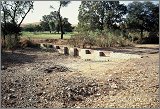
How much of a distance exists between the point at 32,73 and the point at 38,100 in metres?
2.23

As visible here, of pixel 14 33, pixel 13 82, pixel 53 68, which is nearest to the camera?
pixel 13 82

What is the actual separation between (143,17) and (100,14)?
3.47 m

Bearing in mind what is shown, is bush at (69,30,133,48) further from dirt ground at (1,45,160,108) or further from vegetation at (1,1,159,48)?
dirt ground at (1,45,160,108)

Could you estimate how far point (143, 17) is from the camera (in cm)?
2334

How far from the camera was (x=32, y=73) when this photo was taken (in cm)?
681

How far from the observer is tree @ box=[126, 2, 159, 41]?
23.2 metres

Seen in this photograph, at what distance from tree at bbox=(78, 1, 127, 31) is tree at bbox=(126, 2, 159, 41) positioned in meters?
1.18

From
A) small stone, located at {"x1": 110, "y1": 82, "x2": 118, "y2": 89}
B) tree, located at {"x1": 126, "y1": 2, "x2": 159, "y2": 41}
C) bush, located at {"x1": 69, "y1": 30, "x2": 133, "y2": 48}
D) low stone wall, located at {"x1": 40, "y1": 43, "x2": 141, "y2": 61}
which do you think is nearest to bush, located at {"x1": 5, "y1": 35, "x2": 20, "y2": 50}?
low stone wall, located at {"x1": 40, "y1": 43, "x2": 141, "y2": 61}

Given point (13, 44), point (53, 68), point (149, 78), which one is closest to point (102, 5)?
point (13, 44)

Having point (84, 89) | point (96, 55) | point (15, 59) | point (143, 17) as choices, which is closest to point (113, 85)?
point (84, 89)

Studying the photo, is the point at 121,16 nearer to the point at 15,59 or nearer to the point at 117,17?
the point at 117,17

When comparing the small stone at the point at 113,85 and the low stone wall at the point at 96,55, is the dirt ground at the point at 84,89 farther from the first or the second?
the low stone wall at the point at 96,55

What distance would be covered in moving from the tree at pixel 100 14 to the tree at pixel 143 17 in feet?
3.87

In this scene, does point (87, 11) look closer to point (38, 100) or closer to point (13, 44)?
point (13, 44)
